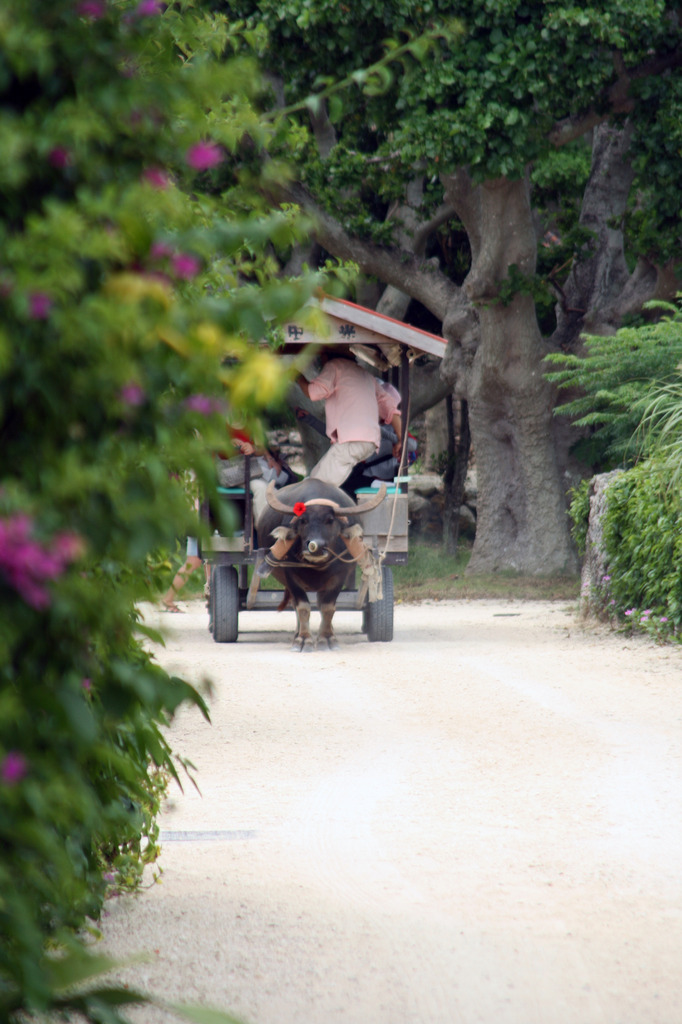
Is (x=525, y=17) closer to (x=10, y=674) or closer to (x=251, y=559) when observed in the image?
(x=251, y=559)

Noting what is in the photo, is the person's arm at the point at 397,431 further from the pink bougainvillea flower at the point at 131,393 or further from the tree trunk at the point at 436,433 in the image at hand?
the tree trunk at the point at 436,433

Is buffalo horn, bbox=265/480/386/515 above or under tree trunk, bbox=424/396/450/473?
under

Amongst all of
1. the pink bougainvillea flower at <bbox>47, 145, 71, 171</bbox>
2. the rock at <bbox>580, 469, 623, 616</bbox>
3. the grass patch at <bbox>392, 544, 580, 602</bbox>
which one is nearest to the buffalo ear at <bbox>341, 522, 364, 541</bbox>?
the rock at <bbox>580, 469, 623, 616</bbox>

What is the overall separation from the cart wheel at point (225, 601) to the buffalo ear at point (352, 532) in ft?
3.83

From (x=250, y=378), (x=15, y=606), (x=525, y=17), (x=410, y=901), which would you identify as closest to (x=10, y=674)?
(x=15, y=606)

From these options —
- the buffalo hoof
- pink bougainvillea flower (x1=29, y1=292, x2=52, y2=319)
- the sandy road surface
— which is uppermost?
pink bougainvillea flower (x1=29, y1=292, x2=52, y2=319)

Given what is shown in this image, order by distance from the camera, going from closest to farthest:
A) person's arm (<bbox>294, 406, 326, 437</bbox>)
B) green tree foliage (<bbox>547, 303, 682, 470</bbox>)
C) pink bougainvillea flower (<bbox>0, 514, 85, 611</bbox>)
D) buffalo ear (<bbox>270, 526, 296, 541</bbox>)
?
pink bougainvillea flower (<bbox>0, 514, 85, 611</bbox>)
buffalo ear (<bbox>270, 526, 296, 541</bbox>)
person's arm (<bbox>294, 406, 326, 437</bbox>)
green tree foliage (<bbox>547, 303, 682, 470</bbox>)

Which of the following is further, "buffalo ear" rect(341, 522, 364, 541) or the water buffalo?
"buffalo ear" rect(341, 522, 364, 541)

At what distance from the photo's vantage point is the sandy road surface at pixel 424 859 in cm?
278

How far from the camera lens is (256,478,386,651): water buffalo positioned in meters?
9.59

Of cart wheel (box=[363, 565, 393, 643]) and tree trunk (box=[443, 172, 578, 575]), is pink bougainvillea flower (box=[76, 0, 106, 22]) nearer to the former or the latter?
cart wheel (box=[363, 565, 393, 643])

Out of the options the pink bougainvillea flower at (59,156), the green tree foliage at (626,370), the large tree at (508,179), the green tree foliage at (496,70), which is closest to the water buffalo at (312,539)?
the large tree at (508,179)

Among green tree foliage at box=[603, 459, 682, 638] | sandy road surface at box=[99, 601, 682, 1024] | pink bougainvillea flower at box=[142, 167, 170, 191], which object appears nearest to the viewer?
pink bougainvillea flower at box=[142, 167, 170, 191]

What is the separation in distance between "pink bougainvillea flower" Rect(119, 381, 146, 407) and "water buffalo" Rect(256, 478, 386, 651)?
7.97 m
